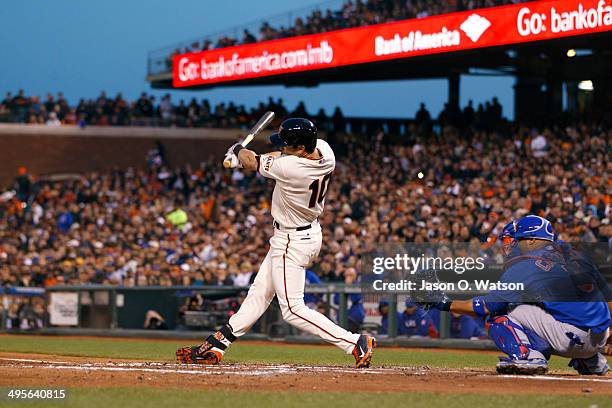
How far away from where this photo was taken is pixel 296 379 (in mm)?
7898

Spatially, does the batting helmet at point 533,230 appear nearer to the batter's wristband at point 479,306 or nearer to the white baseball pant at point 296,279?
the batter's wristband at point 479,306

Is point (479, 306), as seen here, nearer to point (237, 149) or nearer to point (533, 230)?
point (533, 230)

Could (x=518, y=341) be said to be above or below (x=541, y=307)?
below

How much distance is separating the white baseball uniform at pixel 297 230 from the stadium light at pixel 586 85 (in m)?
19.5

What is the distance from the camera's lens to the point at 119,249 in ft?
85.6

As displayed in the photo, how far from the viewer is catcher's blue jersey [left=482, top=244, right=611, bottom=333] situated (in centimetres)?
813

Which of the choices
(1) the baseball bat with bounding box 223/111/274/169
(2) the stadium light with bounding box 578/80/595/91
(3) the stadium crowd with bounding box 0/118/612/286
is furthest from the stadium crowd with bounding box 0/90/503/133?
(1) the baseball bat with bounding box 223/111/274/169

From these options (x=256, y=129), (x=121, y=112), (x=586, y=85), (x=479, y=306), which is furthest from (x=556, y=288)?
(x=121, y=112)

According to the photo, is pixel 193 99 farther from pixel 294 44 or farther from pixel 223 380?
pixel 223 380

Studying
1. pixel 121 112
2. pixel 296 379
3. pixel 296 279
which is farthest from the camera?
pixel 121 112

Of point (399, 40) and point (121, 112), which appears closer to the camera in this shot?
point (399, 40)

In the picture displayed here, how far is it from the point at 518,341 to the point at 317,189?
188 centimetres

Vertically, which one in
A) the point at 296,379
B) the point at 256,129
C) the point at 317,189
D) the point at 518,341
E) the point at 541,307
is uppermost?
the point at 256,129

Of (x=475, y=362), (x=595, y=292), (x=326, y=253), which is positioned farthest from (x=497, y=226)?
(x=595, y=292)
